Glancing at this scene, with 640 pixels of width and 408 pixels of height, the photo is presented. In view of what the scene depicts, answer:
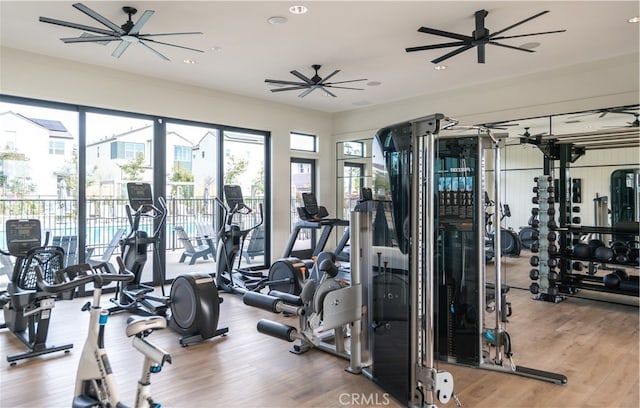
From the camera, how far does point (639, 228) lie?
16.3 ft

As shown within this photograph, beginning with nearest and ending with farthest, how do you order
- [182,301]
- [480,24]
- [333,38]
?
[182,301] → [480,24] → [333,38]

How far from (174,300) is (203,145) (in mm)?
3680

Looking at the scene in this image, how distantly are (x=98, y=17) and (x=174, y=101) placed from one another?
2999mm

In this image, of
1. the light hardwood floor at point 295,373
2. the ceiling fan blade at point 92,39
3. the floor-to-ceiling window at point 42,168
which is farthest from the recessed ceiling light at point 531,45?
the floor-to-ceiling window at point 42,168

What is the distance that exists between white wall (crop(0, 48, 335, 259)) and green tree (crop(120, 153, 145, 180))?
0.74m

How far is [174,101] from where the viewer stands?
6652 mm

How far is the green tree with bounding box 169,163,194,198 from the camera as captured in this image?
6.79 m

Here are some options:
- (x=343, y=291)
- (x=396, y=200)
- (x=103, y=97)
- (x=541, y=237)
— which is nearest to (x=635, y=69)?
(x=541, y=237)

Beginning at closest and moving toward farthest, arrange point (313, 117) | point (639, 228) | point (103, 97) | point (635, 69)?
point (639, 228)
point (635, 69)
point (103, 97)
point (313, 117)

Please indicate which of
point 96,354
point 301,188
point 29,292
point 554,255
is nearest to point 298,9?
point 96,354

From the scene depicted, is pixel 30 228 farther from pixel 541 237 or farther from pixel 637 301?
pixel 637 301

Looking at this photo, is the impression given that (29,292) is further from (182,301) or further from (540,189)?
(540,189)

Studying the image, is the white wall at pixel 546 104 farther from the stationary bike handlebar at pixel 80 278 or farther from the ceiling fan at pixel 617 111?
the stationary bike handlebar at pixel 80 278

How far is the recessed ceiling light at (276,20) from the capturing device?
4293 millimetres
